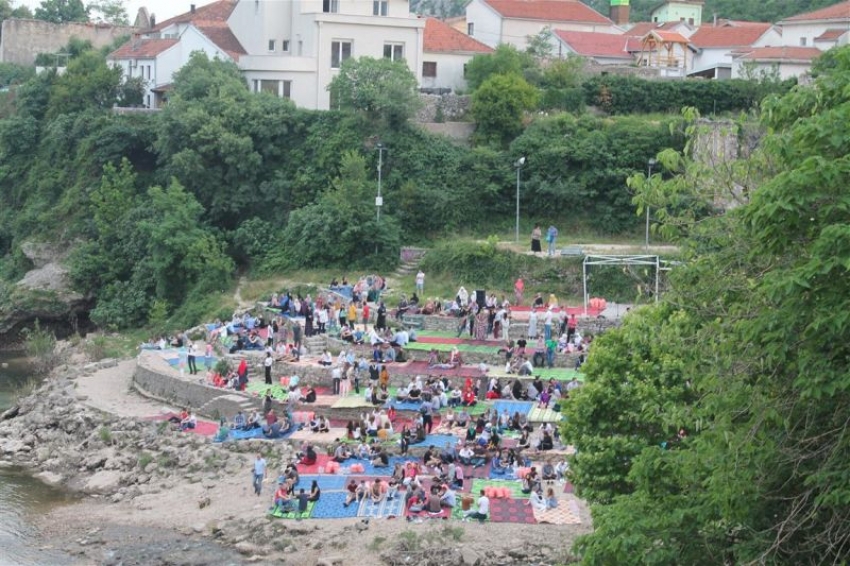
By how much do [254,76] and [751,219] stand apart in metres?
41.7

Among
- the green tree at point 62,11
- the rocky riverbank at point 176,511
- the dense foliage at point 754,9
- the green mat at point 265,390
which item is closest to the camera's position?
the rocky riverbank at point 176,511

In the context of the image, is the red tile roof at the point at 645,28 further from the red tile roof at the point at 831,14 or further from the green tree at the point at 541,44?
the green tree at the point at 541,44

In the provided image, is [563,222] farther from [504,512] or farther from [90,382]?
[504,512]

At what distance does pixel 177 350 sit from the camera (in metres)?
38.9

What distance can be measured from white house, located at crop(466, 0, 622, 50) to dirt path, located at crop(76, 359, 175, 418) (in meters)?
26.7

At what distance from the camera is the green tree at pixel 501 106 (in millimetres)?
47844

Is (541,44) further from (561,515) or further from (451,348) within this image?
(561,515)

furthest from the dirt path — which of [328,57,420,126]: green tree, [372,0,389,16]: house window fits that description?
[372,0,389,16]: house window

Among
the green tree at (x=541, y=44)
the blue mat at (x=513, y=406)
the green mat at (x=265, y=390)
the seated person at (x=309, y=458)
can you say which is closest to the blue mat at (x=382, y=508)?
the seated person at (x=309, y=458)

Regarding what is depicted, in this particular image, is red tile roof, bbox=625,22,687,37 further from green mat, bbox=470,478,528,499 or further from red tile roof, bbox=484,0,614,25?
green mat, bbox=470,478,528,499

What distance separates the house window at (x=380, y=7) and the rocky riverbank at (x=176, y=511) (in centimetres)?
2154

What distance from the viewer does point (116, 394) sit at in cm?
3688

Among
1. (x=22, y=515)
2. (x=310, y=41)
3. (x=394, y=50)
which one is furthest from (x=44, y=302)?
(x=22, y=515)

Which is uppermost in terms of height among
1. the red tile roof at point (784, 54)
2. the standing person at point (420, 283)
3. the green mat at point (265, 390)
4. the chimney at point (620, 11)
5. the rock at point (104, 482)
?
the chimney at point (620, 11)
